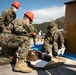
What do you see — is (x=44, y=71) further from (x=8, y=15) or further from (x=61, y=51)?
(x=61, y=51)

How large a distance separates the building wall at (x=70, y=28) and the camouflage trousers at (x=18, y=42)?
283cm

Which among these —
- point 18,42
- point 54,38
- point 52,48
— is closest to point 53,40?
point 54,38

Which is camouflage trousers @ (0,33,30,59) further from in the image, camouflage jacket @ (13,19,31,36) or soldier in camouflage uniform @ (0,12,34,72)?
camouflage jacket @ (13,19,31,36)

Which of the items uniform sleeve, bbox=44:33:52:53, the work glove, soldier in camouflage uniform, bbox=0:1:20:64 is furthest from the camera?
the work glove

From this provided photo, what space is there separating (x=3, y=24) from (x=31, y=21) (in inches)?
56.6

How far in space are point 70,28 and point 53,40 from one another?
91cm

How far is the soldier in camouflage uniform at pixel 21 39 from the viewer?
13.1 ft

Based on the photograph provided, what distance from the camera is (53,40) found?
247 inches

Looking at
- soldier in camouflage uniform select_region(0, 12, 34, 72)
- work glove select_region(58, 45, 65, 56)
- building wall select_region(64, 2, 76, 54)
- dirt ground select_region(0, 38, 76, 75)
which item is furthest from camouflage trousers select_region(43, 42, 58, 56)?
soldier in camouflage uniform select_region(0, 12, 34, 72)

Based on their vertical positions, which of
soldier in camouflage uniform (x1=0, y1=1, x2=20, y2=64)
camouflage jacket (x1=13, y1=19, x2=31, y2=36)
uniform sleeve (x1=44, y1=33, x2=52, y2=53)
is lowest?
uniform sleeve (x1=44, y1=33, x2=52, y2=53)

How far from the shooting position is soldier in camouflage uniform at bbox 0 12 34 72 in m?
3.98

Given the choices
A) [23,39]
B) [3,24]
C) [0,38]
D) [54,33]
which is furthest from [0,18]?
[54,33]

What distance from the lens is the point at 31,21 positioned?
4211 mm

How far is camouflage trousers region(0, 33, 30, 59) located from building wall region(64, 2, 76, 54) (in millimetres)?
2826
